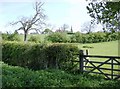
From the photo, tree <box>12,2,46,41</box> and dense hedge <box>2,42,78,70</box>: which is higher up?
tree <box>12,2,46,41</box>

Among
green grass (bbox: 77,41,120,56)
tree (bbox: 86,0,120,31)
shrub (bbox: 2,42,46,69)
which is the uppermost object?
tree (bbox: 86,0,120,31)

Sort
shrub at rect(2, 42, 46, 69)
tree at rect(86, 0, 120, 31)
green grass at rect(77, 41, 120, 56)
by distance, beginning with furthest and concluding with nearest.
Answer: green grass at rect(77, 41, 120, 56) < shrub at rect(2, 42, 46, 69) < tree at rect(86, 0, 120, 31)

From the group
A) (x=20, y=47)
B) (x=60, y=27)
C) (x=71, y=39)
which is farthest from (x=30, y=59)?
(x=60, y=27)

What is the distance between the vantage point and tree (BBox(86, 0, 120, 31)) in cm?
866

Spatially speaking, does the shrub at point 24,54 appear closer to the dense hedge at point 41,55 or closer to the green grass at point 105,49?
the dense hedge at point 41,55

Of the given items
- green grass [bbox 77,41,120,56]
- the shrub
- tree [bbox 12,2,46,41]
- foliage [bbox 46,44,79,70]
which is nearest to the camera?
foliage [bbox 46,44,79,70]

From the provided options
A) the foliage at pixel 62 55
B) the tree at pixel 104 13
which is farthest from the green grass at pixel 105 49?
the tree at pixel 104 13

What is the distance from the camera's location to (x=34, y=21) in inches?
1756

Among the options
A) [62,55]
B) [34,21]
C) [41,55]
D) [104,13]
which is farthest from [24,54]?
[34,21]

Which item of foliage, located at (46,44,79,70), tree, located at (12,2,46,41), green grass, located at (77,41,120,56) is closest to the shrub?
foliage, located at (46,44,79,70)

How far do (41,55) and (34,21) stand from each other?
30084 millimetres

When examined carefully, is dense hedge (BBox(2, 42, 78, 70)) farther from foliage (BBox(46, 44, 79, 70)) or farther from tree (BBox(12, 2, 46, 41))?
tree (BBox(12, 2, 46, 41))

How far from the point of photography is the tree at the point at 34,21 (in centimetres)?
4247

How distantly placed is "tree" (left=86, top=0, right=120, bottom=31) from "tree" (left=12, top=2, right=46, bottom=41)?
109ft
